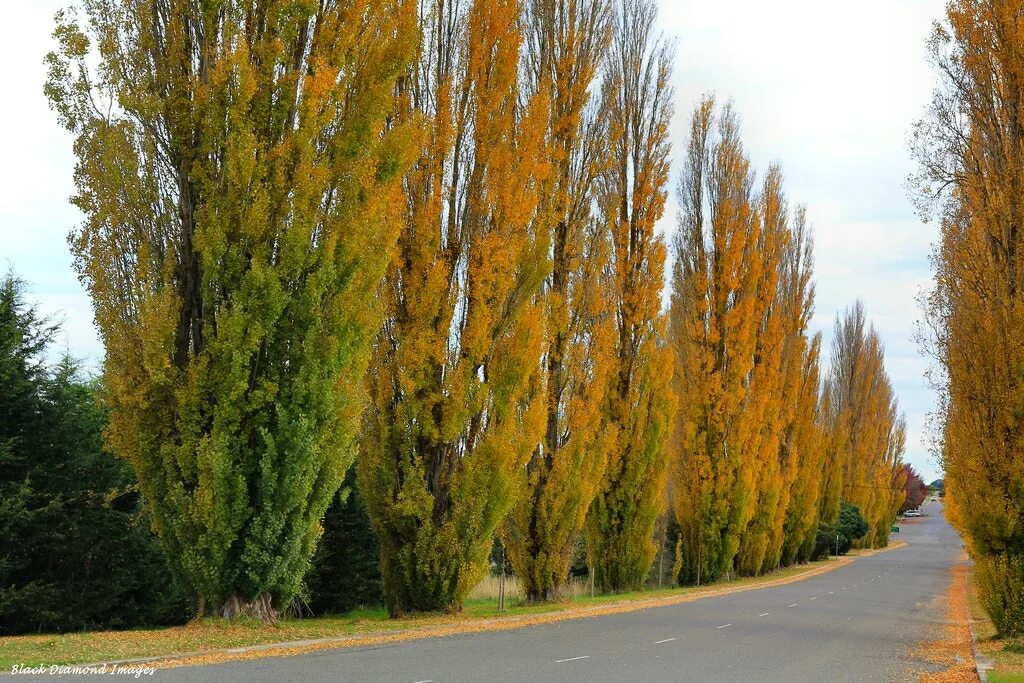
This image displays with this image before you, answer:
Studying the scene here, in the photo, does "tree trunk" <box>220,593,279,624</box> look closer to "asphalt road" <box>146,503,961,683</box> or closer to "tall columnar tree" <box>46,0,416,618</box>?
"tall columnar tree" <box>46,0,416,618</box>

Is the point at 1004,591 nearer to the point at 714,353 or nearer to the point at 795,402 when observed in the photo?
the point at 714,353

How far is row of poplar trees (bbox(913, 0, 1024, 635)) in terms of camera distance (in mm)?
17406

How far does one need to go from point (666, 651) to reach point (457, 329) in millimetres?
7384

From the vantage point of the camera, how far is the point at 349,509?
38.2 meters

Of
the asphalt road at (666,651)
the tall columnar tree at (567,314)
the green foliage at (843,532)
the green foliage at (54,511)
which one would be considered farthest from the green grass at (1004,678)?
the green foliage at (843,532)

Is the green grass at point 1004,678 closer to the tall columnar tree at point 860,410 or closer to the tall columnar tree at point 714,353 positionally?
the tall columnar tree at point 714,353

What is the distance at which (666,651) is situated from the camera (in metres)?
14.8

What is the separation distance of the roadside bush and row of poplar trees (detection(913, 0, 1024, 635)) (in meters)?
0.02

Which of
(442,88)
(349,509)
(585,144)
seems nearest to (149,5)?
(442,88)

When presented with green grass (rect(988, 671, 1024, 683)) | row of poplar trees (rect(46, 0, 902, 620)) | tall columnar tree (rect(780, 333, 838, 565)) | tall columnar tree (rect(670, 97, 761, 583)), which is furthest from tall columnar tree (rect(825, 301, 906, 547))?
green grass (rect(988, 671, 1024, 683))

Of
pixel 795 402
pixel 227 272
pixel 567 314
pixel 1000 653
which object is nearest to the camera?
pixel 227 272

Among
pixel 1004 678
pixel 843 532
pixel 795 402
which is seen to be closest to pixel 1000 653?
pixel 1004 678

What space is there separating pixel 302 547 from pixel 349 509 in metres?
23.4

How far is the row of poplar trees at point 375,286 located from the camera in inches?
576
